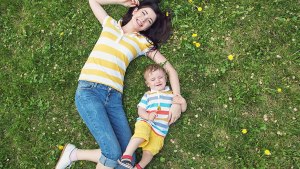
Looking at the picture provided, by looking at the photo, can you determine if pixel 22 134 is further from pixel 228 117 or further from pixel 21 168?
pixel 228 117

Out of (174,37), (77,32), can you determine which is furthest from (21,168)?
(174,37)

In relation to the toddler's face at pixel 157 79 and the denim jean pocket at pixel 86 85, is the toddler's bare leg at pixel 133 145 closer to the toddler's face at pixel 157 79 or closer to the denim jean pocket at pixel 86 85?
the toddler's face at pixel 157 79

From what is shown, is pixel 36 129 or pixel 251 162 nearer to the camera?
pixel 251 162

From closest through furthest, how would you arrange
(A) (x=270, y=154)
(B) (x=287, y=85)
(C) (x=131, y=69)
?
1. (A) (x=270, y=154)
2. (B) (x=287, y=85)
3. (C) (x=131, y=69)

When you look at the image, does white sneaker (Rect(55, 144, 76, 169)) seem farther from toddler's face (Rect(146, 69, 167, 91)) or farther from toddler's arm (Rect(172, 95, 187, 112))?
toddler's arm (Rect(172, 95, 187, 112))

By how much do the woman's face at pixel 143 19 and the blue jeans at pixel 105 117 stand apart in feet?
4.37

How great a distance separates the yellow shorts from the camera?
6039 millimetres

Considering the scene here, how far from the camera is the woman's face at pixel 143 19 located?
6.68 meters

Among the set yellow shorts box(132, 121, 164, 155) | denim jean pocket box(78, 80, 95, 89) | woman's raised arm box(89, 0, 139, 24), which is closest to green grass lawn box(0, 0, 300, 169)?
yellow shorts box(132, 121, 164, 155)

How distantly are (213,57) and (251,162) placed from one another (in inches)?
83.0

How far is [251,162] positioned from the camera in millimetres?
6051

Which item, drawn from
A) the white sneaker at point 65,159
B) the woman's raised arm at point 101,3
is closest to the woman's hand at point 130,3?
the woman's raised arm at point 101,3

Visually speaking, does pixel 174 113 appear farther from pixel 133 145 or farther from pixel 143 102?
pixel 133 145

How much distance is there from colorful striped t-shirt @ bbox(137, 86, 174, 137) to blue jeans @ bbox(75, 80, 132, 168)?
40cm
